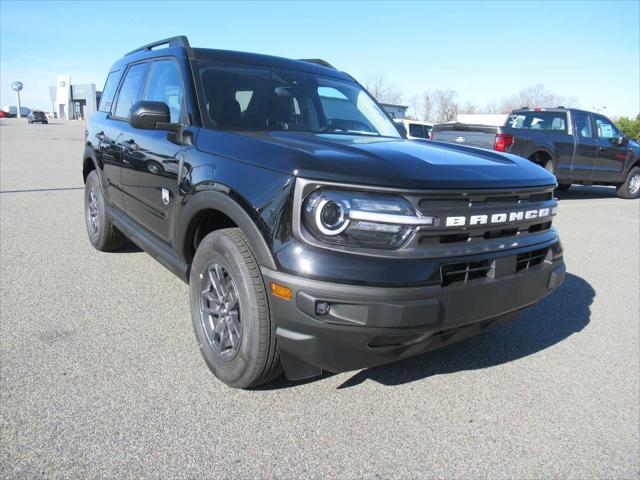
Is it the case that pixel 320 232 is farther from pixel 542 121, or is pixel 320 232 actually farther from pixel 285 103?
pixel 542 121

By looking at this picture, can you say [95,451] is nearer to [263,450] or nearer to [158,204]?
[263,450]

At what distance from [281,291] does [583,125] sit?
1121cm

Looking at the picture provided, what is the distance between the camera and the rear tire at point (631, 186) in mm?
12234

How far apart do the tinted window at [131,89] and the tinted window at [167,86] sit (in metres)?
0.23

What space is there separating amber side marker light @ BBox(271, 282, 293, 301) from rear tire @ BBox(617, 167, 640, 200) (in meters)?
12.8

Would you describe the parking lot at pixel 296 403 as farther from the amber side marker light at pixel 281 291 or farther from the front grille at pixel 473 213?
the front grille at pixel 473 213

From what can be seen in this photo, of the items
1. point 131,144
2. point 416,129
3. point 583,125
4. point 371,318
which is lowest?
point 371,318

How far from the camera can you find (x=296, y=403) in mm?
2566

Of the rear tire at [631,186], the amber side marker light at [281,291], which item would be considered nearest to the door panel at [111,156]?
the amber side marker light at [281,291]

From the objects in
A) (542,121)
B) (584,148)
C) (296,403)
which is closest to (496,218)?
(296,403)

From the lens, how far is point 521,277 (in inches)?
95.9

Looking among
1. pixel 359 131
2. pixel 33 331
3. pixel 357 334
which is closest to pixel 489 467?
pixel 357 334

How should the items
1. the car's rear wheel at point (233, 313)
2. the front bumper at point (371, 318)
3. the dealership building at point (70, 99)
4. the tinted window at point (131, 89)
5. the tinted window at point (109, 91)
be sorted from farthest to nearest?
the dealership building at point (70, 99)
the tinted window at point (109, 91)
the tinted window at point (131, 89)
the car's rear wheel at point (233, 313)
the front bumper at point (371, 318)

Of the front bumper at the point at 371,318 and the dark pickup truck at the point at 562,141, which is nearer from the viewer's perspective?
the front bumper at the point at 371,318
